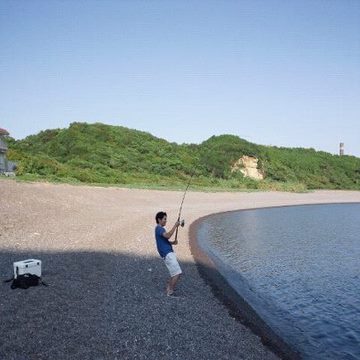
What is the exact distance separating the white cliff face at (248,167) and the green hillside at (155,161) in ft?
3.61

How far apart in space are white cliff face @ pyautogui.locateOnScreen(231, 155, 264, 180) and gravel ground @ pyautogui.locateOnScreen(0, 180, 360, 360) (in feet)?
202

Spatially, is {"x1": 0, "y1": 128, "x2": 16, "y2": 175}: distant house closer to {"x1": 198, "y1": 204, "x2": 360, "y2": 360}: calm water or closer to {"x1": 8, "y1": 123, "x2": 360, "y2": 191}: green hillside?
{"x1": 8, "y1": 123, "x2": 360, "y2": 191}: green hillside

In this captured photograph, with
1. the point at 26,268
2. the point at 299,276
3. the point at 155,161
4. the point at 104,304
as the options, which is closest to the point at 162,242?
the point at 104,304

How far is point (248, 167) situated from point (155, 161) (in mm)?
22369

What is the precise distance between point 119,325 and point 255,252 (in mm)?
13498

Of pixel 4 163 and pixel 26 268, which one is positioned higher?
pixel 4 163

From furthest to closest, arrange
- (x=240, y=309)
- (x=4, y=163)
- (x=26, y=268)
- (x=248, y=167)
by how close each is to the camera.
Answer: (x=248, y=167), (x=4, y=163), (x=240, y=309), (x=26, y=268)

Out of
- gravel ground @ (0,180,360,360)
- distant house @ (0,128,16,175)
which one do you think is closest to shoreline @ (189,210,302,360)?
gravel ground @ (0,180,360,360)

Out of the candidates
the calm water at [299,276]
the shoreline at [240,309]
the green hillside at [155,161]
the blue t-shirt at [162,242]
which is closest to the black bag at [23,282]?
the blue t-shirt at [162,242]

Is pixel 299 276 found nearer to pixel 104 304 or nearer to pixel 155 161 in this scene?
pixel 104 304

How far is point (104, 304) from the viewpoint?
9.88 m

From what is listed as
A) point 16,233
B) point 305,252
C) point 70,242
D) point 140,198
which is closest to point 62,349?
point 70,242

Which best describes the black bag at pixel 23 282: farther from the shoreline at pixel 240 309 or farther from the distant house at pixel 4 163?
the distant house at pixel 4 163

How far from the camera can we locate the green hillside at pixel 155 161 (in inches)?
2100
